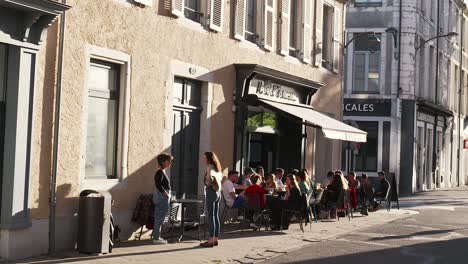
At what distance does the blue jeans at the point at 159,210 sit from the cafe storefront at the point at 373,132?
24.1 meters

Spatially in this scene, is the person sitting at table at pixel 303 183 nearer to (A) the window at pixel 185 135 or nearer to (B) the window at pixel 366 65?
(A) the window at pixel 185 135

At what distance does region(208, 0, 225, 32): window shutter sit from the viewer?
16.6 meters

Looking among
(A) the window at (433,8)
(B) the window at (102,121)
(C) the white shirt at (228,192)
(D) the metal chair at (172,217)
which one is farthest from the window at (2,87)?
(A) the window at (433,8)

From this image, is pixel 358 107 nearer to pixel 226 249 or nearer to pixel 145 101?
pixel 145 101

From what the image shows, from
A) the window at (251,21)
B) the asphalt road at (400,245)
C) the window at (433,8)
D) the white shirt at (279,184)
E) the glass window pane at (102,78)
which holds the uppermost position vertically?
the window at (433,8)

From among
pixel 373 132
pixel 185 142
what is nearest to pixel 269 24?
pixel 185 142

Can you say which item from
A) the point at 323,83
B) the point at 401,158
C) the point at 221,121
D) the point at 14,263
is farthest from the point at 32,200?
the point at 401,158

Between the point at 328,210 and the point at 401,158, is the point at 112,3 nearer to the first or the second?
the point at 328,210

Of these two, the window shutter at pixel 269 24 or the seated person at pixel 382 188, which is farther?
the seated person at pixel 382 188

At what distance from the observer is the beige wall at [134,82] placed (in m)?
11.6

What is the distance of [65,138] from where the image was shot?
12039 millimetres

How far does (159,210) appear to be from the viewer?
43.1 feet

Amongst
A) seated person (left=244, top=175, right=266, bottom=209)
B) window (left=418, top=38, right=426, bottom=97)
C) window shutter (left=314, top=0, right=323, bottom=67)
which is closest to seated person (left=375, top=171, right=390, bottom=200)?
window shutter (left=314, top=0, right=323, bottom=67)

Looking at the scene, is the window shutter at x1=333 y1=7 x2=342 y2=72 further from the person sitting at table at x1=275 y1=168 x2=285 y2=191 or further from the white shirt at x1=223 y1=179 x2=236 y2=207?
the white shirt at x1=223 y1=179 x2=236 y2=207
